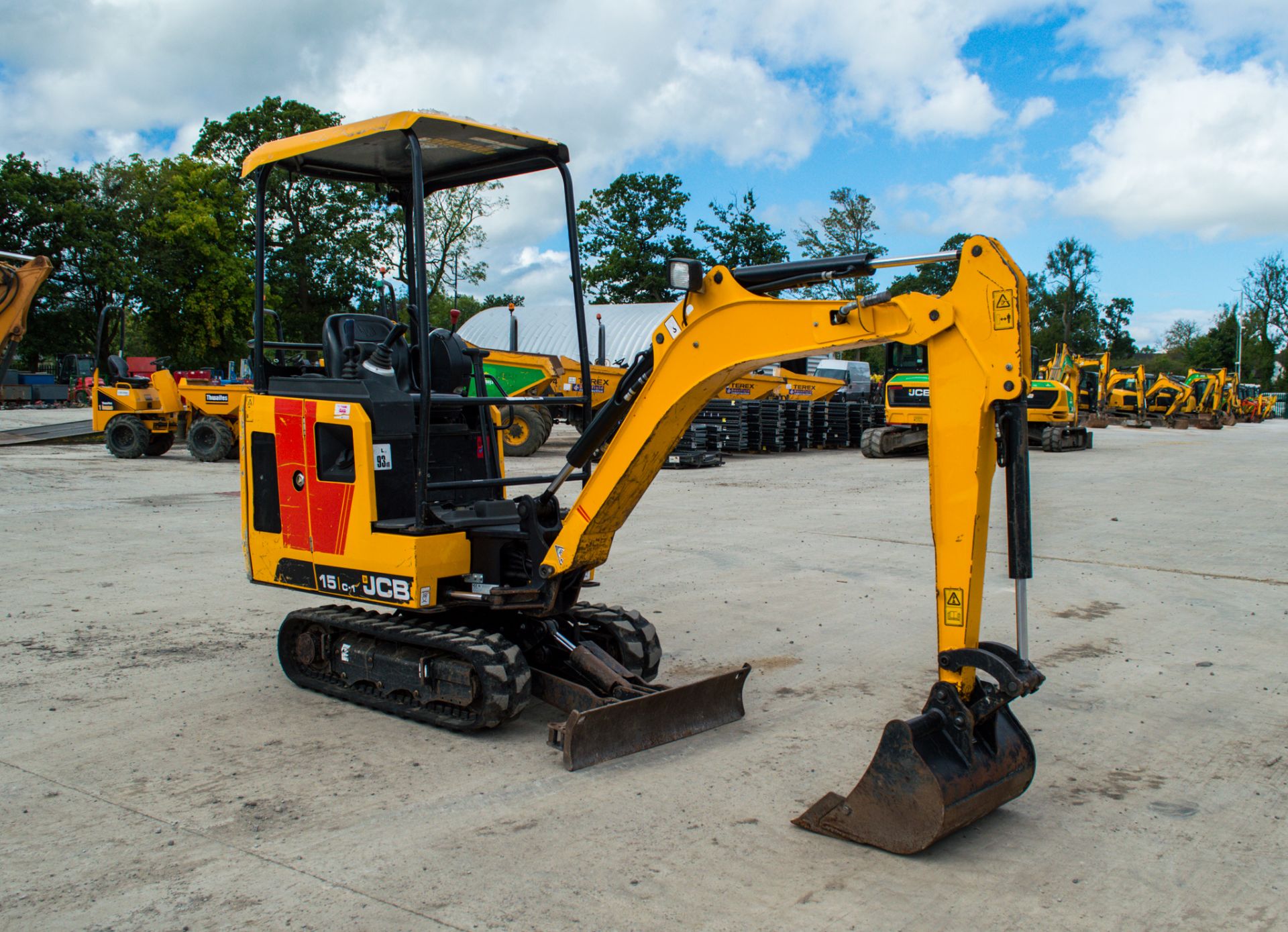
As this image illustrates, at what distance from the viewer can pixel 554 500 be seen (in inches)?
219

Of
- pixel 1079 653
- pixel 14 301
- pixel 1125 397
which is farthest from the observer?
pixel 1125 397

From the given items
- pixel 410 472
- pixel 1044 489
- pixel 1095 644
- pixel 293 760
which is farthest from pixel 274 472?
pixel 1044 489

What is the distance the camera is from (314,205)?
11.7 m

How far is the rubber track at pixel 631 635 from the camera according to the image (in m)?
5.86

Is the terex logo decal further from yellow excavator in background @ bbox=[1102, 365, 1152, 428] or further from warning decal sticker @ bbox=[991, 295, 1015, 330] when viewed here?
yellow excavator in background @ bbox=[1102, 365, 1152, 428]

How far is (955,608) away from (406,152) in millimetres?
3922

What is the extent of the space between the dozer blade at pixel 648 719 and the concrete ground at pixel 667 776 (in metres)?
0.10

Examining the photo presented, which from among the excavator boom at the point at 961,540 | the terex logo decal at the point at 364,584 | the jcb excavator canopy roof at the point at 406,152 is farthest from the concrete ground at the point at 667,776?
the jcb excavator canopy roof at the point at 406,152

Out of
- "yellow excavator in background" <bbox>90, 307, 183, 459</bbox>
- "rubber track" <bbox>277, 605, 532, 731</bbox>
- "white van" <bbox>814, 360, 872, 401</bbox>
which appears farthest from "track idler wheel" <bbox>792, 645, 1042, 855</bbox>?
"white van" <bbox>814, 360, 872, 401</bbox>

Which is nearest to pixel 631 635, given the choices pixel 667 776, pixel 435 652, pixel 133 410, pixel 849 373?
pixel 435 652

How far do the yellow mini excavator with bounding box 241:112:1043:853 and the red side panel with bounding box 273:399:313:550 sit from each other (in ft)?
0.04

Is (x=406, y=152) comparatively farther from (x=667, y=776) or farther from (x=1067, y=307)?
(x=1067, y=307)

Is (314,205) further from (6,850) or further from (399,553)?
(6,850)

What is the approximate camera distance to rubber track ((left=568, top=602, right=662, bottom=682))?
5855 mm
